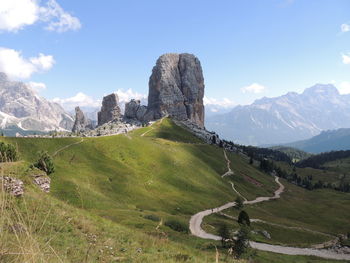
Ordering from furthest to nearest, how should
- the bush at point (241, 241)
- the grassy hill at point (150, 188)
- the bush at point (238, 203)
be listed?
1. the bush at point (238, 203)
2. the grassy hill at point (150, 188)
3. the bush at point (241, 241)

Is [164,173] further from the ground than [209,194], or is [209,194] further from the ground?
[164,173]

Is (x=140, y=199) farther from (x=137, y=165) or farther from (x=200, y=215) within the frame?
(x=137, y=165)

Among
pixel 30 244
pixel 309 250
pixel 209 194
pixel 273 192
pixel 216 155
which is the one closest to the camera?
pixel 30 244

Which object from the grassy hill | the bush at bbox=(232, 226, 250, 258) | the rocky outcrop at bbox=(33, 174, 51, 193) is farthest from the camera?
the grassy hill

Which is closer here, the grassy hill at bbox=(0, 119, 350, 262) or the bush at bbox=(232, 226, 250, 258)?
the bush at bbox=(232, 226, 250, 258)

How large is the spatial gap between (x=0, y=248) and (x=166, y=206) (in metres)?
72.8

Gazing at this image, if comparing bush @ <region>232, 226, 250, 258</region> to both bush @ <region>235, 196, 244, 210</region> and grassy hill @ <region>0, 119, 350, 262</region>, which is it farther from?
bush @ <region>235, 196, 244, 210</region>

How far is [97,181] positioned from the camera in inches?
2936

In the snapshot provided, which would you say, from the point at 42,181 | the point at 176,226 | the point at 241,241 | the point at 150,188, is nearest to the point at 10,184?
the point at 241,241

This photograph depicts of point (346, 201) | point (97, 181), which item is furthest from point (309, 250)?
point (346, 201)

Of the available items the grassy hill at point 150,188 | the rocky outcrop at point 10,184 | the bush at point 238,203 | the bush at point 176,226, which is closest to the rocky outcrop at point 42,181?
the grassy hill at point 150,188

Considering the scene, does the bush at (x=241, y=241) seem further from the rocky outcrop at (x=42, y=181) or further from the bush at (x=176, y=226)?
the rocky outcrop at (x=42, y=181)

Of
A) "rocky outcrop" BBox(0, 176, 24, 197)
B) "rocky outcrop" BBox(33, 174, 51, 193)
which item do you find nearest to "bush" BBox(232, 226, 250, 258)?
"rocky outcrop" BBox(0, 176, 24, 197)

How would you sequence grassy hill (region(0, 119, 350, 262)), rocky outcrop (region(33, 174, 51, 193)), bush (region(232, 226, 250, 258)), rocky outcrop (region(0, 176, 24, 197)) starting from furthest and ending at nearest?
grassy hill (region(0, 119, 350, 262)) → rocky outcrop (region(33, 174, 51, 193)) → bush (region(232, 226, 250, 258)) → rocky outcrop (region(0, 176, 24, 197))
